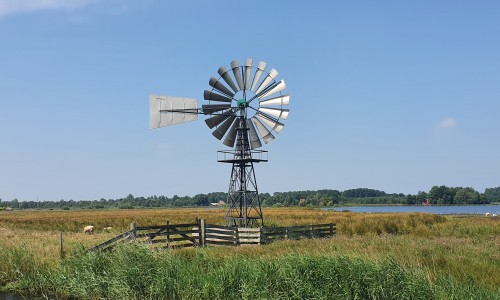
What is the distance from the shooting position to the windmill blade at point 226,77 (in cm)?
3016

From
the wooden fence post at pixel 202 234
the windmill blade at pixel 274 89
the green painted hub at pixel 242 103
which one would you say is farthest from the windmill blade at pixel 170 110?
the wooden fence post at pixel 202 234

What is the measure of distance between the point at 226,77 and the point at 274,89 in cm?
319

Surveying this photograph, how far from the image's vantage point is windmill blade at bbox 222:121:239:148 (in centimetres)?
3092

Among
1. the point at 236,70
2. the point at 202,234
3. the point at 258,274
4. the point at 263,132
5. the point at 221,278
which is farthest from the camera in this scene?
the point at 263,132

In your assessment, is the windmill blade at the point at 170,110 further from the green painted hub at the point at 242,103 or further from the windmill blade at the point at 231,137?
the green painted hub at the point at 242,103

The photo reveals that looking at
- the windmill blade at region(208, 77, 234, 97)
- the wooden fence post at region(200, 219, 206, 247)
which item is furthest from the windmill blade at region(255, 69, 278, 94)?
the wooden fence post at region(200, 219, 206, 247)

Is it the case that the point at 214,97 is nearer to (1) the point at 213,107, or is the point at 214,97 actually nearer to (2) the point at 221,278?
(1) the point at 213,107

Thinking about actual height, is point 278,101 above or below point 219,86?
below

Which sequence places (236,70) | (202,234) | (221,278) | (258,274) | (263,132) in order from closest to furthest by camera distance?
(258,274)
(221,278)
(202,234)
(236,70)
(263,132)

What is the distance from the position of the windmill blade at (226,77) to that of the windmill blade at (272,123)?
2345 mm

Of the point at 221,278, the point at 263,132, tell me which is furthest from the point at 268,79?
the point at 221,278

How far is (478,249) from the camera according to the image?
20047 mm

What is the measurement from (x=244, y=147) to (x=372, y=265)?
59.5ft

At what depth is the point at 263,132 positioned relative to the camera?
102ft
